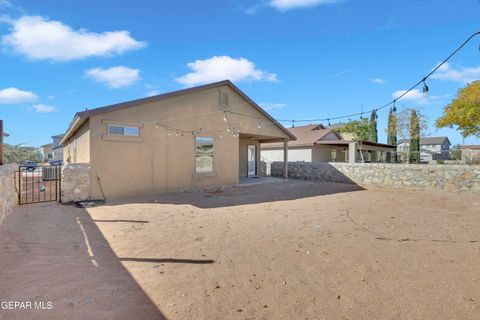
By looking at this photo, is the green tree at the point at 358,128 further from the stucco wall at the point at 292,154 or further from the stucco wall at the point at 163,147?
the stucco wall at the point at 163,147

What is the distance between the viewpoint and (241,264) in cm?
412

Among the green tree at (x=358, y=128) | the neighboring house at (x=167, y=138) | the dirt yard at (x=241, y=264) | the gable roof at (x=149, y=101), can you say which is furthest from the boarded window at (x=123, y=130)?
the green tree at (x=358, y=128)

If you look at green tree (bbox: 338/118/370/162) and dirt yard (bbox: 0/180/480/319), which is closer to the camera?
dirt yard (bbox: 0/180/480/319)

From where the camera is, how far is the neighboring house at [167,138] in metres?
9.63

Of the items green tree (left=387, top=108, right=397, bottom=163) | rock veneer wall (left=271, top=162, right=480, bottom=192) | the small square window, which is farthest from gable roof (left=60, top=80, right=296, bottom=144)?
green tree (left=387, top=108, right=397, bottom=163)

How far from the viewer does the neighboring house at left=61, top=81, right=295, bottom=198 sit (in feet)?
31.6

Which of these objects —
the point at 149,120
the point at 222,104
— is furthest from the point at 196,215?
the point at 222,104

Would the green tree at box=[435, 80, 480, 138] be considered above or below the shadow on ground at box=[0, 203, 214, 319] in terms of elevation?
above

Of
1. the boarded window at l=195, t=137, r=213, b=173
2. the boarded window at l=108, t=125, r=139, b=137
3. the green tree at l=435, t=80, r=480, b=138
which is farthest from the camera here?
the green tree at l=435, t=80, r=480, b=138

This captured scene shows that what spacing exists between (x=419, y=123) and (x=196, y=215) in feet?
101

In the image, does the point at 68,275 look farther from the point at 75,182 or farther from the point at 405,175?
the point at 405,175

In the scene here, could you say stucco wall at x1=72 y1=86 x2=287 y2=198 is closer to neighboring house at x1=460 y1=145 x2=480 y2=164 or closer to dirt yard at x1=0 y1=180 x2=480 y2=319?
dirt yard at x1=0 y1=180 x2=480 y2=319

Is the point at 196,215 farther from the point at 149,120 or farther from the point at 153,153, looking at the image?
the point at 149,120

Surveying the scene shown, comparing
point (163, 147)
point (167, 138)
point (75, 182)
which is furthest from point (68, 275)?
point (167, 138)
